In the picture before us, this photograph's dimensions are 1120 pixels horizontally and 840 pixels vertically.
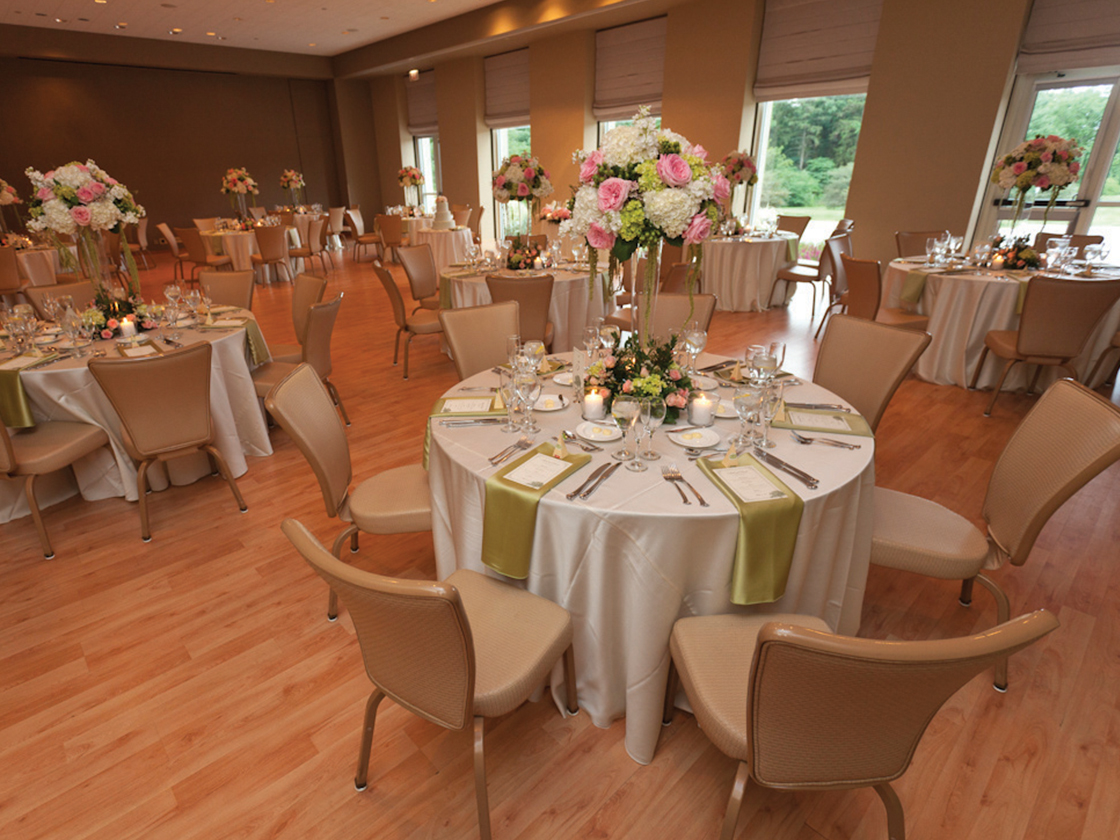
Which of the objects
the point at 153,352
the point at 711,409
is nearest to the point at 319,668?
the point at 711,409

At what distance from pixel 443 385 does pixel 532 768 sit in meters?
3.58

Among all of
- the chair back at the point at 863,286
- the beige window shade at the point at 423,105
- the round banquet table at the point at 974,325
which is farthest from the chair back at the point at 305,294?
the beige window shade at the point at 423,105

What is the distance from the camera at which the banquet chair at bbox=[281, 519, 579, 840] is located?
1155mm

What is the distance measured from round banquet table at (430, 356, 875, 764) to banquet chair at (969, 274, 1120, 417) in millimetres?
3009

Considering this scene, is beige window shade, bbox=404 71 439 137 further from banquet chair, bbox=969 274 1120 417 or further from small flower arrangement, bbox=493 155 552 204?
banquet chair, bbox=969 274 1120 417

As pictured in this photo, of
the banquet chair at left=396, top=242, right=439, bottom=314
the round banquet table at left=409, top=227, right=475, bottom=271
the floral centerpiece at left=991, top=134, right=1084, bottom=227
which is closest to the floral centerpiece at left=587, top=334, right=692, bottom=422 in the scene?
the banquet chair at left=396, top=242, right=439, bottom=314

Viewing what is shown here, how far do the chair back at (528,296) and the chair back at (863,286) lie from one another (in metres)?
2.46

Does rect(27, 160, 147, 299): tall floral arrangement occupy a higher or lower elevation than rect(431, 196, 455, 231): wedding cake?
higher

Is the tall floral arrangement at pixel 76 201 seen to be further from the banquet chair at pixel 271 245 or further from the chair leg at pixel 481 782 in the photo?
the banquet chair at pixel 271 245

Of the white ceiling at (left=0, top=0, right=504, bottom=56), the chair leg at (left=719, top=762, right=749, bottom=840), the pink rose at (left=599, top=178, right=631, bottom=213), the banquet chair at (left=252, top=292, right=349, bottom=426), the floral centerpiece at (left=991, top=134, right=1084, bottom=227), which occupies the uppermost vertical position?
the white ceiling at (left=0, top=0, right=504, bottom=56)

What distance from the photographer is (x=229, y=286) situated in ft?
14.9

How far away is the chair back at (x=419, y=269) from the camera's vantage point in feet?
18.7

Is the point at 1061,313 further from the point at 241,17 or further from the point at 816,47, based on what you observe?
the point at 241,17

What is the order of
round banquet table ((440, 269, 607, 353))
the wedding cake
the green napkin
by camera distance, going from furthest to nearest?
1. the wedding cake
2. round banquet table ((440, 269, 607, 353))
3. the green napkin
